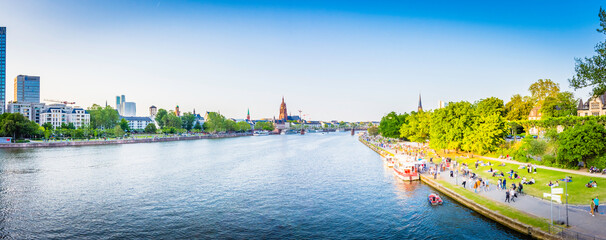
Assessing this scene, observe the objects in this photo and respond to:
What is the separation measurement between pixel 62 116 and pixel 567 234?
232 metres

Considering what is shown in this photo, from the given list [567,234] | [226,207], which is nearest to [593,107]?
[567,234]

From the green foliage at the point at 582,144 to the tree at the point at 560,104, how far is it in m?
40.2

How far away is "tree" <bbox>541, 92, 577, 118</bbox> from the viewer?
79.0 m

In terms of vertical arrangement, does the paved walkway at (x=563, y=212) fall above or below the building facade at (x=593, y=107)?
below

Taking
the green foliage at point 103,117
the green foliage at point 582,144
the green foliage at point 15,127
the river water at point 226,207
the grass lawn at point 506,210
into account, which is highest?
the green foliage at point 103,117

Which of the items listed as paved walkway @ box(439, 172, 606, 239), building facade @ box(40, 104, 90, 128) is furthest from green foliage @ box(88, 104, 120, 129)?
paved walkway @ box(439, 172, 606, 239)

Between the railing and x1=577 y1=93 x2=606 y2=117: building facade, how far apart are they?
7080cm

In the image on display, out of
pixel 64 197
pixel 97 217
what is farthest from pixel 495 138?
pixel 64 197

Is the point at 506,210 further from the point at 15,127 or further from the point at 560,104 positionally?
the point at 15,127

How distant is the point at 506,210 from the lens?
2800 cm

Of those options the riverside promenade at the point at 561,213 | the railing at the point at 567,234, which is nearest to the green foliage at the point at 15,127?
the riverside promenade at the point at 561,213

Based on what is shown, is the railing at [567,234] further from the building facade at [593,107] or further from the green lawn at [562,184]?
the building facade at [593,107]

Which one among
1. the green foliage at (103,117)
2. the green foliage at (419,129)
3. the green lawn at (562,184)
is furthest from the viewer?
the green foliage at (103,117)

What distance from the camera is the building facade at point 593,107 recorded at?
7425cm
